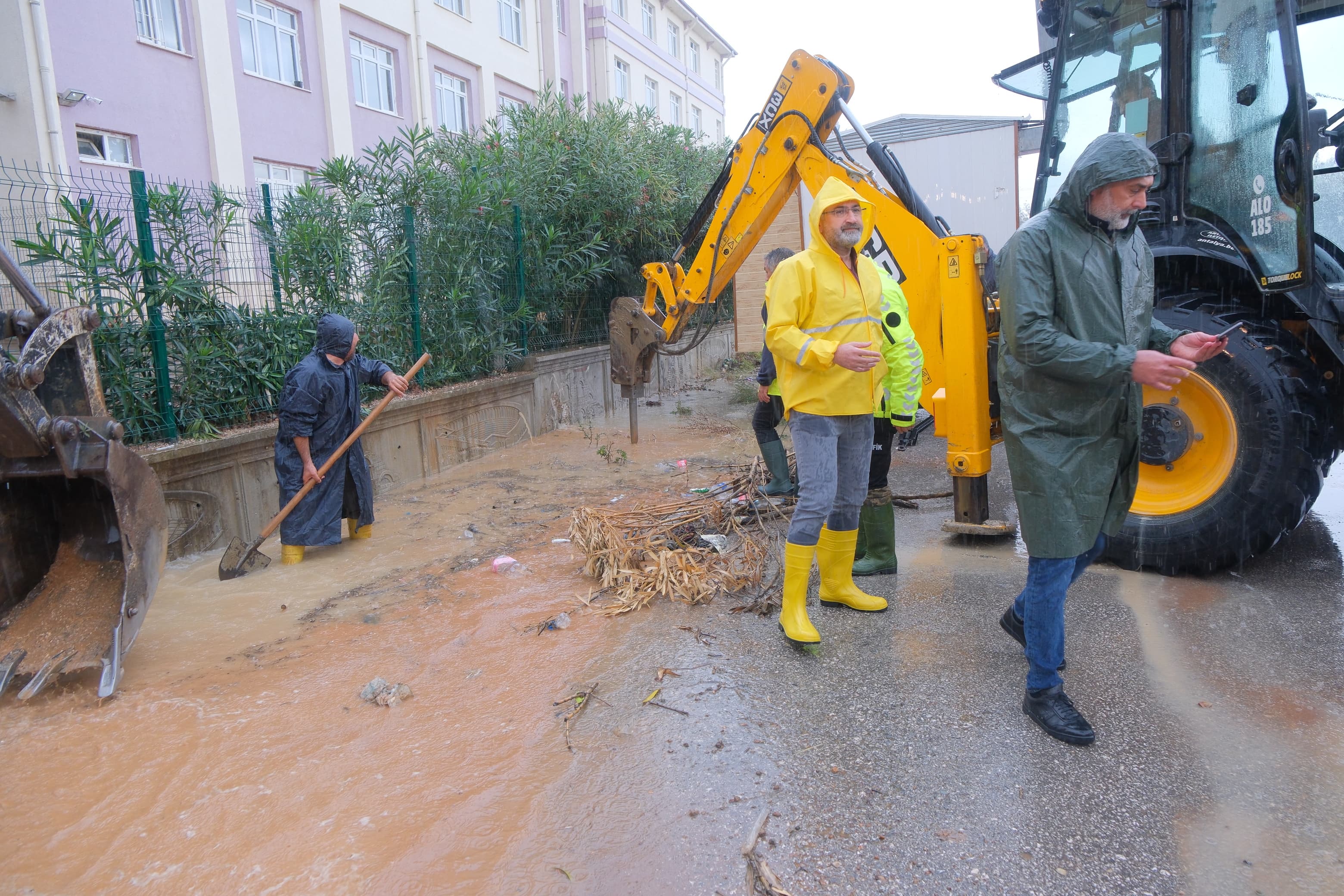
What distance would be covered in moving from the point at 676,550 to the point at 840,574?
1.10 metres

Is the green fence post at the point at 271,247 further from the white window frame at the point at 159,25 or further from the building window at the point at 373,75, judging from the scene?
the building window at the point at 373,75

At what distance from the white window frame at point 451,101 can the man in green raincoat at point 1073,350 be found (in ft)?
56.1

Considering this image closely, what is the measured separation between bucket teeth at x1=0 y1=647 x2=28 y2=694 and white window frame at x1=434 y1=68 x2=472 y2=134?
1628 cm

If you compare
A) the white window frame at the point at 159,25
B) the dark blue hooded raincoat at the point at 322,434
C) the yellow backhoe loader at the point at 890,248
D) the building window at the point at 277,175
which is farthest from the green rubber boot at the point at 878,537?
the white window frame at the point at 159,25

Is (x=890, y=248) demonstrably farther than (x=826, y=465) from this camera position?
Yes

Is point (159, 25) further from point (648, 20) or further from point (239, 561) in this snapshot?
point (648, 20)

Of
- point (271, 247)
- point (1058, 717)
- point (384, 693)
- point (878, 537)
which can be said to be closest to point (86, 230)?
point (271, 247)

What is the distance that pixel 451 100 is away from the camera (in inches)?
733

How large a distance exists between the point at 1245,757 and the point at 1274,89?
3.04 m

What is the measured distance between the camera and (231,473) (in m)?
5.45

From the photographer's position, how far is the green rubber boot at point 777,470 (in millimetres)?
5941

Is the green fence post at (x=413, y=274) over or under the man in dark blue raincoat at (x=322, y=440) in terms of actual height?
over

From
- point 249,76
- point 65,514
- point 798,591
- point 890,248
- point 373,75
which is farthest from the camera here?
point 373,75

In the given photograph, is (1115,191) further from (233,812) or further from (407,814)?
(233,812)
